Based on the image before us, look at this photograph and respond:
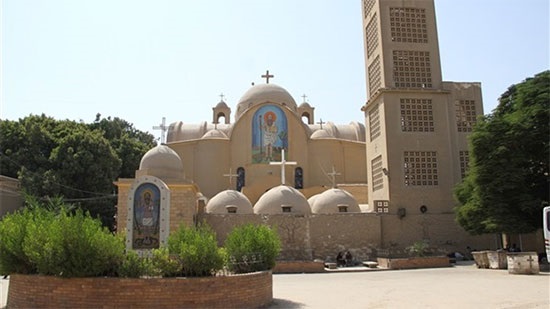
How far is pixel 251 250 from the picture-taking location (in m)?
10.7

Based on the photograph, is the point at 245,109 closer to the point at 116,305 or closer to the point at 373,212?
the point at 373,212

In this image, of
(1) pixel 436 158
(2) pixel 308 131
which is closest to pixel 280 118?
(2) pixel 308 131

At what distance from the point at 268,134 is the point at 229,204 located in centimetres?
1156

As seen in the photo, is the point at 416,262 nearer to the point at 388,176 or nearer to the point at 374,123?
the point at 388,176

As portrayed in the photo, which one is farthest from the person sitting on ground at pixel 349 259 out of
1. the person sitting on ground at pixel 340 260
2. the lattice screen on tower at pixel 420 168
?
the lattice screen on tower at pixel 420 168

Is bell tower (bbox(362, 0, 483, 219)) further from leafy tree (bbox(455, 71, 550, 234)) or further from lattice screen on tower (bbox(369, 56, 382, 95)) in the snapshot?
leafy tree (bbox(455, 71, 550, 234))

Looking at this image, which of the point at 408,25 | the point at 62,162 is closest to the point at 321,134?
the point at 408,25

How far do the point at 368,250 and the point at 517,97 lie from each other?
10.0 metres

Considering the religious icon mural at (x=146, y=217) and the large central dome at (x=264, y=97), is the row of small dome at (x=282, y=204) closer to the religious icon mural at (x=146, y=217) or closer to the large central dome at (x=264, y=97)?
the religious icon mural at (x=146, y=217)

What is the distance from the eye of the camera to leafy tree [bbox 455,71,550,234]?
1958 centimetres

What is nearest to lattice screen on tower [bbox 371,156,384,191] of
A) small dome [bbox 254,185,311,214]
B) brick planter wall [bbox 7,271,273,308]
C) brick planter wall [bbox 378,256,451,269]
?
small dome [bbox 254,185,311,214]

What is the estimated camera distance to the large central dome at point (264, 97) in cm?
4031

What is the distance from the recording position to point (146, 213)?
51.8 ft

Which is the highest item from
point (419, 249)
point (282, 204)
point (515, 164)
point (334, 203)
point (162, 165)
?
point (162, 165)
